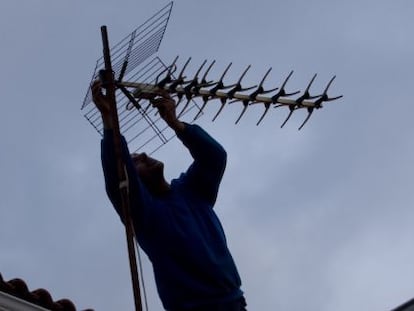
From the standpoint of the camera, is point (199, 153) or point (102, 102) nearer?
point (102, 102)

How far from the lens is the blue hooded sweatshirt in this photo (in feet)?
21.4

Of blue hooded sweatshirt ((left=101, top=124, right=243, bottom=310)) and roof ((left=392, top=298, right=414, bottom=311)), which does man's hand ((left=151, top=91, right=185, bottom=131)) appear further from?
roof ((left=392, top=298, right=414, bottom=311))

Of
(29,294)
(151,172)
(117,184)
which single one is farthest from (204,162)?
(29,294)

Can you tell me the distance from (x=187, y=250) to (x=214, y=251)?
0.17 meters

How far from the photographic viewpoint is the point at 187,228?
6.74m

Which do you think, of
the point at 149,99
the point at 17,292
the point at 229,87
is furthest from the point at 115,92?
the point at 17,292

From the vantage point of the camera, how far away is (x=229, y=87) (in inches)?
292

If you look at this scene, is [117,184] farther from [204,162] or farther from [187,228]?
[204,162]

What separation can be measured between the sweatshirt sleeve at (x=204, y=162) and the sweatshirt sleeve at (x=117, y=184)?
14.7 inches

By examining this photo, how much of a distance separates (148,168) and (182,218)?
40 centimetres

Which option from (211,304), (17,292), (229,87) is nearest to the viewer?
(211,304)

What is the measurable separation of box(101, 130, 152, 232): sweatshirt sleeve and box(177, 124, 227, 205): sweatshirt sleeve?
1.22ft

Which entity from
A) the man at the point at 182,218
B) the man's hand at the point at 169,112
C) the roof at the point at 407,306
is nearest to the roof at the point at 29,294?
the man at the point at 182,218

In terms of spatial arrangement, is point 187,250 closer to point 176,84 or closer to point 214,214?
point 214,214
